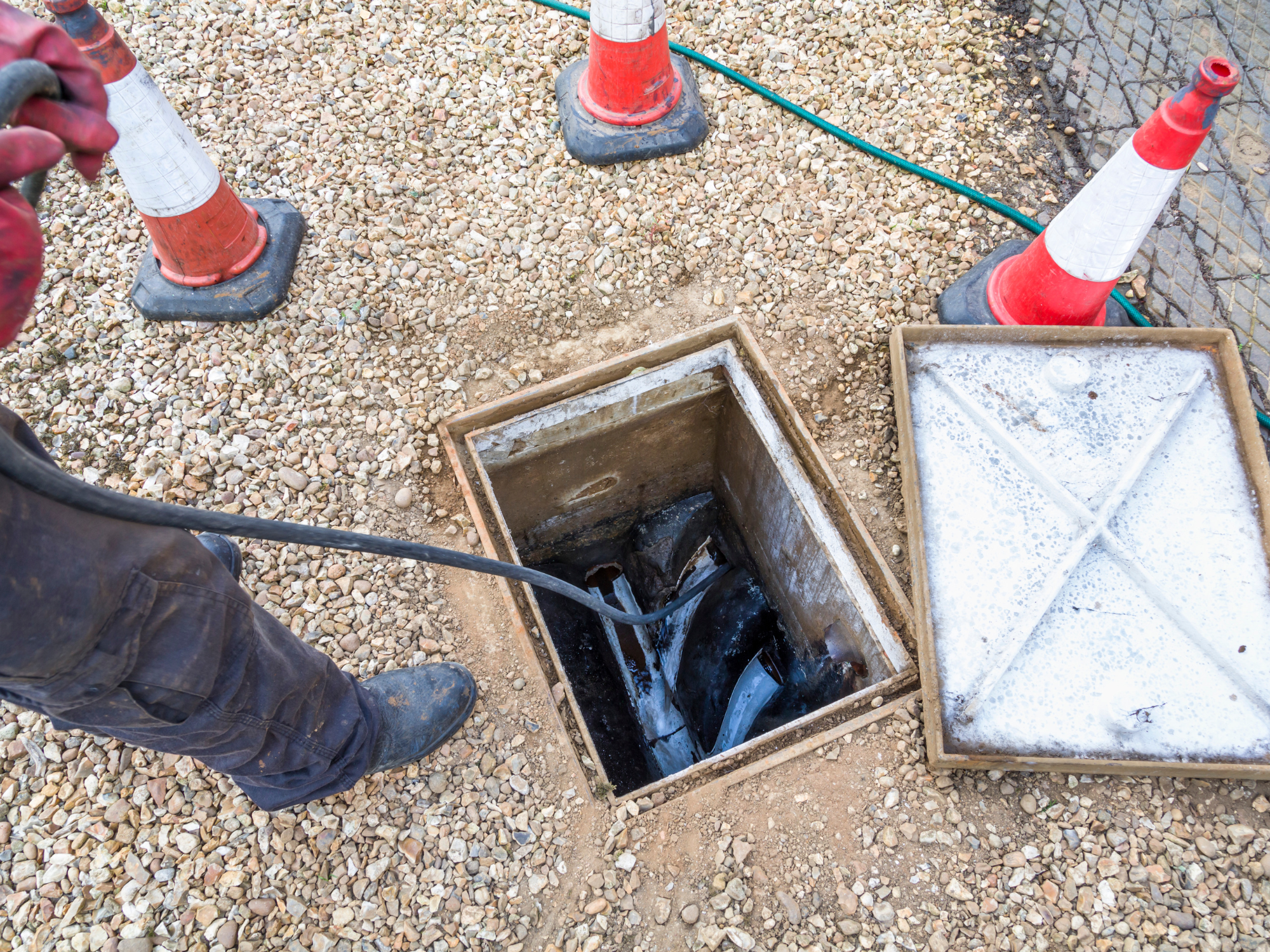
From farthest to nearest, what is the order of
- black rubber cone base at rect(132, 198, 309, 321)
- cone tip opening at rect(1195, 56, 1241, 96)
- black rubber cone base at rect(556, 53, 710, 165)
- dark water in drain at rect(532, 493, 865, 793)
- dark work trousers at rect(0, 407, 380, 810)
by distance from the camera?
dark water in drain at rect(532, 493, 865, 793), black rubber cone base at rect(556, 53, 710, 165), black rubber cone base at rect(132, 198, 309, 321), cone tip opening at rect(1195, 56, 1241, 96), dark work trousers at rect(0, 407, 380, 810)

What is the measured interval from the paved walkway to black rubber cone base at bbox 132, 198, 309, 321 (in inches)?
127

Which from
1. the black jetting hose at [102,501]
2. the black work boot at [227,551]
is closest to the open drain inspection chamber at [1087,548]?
the black jetting hose at [102,501]

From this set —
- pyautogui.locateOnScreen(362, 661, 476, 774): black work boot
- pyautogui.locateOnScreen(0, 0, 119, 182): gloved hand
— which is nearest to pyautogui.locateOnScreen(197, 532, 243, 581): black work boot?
pyautogui.locateOnScreen(362, 661, 476, 774): black work boot

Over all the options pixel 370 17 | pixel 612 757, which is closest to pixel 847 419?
pixel 612 757

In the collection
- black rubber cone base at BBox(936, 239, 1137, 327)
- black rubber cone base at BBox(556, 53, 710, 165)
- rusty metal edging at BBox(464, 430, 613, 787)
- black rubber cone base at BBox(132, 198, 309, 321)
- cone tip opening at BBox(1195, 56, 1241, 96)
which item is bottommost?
rusty metal edging at BBox(464, 430, 613, 787)

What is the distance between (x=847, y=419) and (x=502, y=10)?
2494 millimetres

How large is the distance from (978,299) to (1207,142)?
4.96 ft

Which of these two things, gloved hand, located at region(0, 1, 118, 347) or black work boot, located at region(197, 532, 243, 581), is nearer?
gloved hand, located at region(0, 1, 118, 347)

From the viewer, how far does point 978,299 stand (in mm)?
2725

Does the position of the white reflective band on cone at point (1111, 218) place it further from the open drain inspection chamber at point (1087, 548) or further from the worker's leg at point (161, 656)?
the worker's leg at point (161, 656)

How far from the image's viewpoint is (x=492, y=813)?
7.21 feet

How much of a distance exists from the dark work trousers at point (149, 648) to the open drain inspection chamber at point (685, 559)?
2.56 ft

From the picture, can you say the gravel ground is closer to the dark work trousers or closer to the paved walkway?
the paved walkway

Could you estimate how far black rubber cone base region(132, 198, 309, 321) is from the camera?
9.20ft
